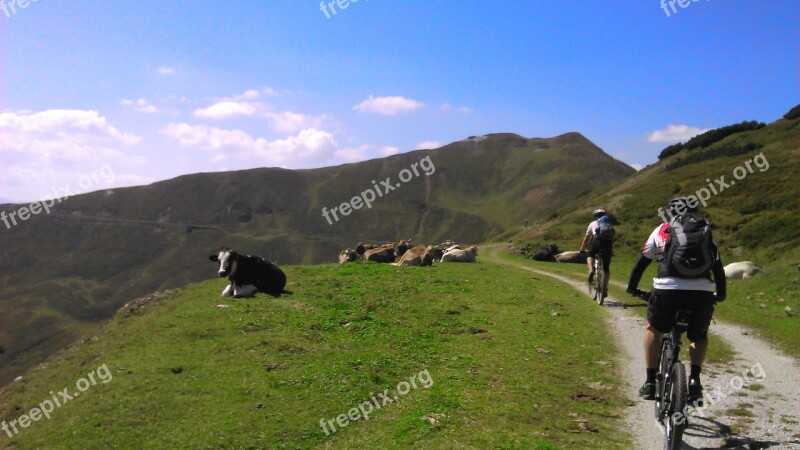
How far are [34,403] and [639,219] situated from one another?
4634cm

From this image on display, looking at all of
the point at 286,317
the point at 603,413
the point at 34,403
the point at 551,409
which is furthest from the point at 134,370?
the point at 603,413

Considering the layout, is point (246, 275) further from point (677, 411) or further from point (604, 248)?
point (677, 411)

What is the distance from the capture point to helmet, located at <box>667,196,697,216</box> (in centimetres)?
702

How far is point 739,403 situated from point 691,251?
387 centimetres

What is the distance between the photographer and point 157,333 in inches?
615

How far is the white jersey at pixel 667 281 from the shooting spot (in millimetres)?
6750

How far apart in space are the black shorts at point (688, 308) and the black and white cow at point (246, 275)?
15.0 metres

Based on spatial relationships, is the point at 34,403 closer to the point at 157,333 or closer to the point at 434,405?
the point at 157,333

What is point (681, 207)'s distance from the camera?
702 cm
